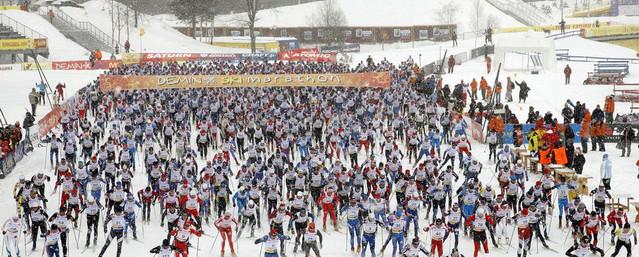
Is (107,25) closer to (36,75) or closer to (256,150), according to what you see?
(36,75)

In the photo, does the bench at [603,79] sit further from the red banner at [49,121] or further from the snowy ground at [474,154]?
the red banner at [49,121]

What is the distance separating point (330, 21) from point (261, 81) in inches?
1898

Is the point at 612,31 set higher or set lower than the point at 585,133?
higher

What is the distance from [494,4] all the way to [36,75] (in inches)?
2431

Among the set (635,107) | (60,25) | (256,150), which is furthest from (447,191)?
(60,25)

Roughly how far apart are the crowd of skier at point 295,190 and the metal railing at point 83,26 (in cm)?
3998

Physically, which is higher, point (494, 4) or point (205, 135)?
point (494, 4)

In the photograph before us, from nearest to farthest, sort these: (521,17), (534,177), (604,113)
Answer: (534,177) < (604,113) < (521,17)

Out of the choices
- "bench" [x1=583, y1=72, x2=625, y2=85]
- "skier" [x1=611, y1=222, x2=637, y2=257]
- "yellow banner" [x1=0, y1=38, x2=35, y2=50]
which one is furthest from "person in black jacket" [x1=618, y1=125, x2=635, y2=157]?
"yellow banner" [x1=0, y1=38, x2=35, y2=50]

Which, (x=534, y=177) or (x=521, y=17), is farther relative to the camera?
(x=521, y=17)

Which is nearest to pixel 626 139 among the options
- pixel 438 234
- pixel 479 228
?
pixel 479 228

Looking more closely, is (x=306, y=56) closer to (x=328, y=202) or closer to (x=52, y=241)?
(x=328, y=202)

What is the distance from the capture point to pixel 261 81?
42.1 meters

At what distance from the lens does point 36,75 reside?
180 feet
